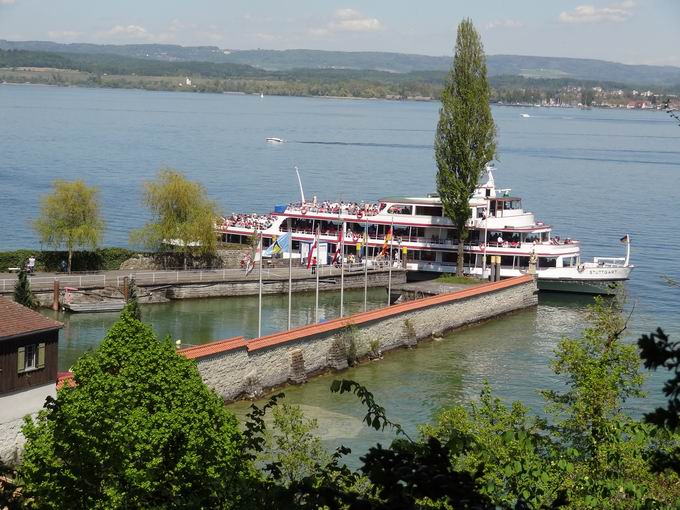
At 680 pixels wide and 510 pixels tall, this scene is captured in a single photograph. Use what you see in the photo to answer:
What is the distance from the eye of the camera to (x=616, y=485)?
53.8 ft

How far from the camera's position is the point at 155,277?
51500mm

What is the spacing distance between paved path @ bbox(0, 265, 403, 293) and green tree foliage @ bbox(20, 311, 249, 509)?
25.2m

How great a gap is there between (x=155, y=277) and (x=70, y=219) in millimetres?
5331

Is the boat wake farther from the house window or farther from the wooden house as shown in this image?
the house window

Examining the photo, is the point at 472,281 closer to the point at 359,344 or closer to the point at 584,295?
the point at 584,295

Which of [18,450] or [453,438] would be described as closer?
[453,438]

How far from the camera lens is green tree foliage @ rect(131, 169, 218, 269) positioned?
182 ft

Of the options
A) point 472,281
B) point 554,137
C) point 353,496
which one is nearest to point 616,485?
point 353,496

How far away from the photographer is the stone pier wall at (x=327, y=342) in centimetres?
3259

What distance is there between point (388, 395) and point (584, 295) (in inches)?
969

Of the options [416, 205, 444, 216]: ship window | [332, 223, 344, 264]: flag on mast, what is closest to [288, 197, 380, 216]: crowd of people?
[332, 223, 344, 264]: flag on mast

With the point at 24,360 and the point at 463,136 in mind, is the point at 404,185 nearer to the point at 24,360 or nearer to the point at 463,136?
the point at 463,136

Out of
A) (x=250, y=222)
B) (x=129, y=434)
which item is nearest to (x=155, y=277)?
(x=250, y=222)

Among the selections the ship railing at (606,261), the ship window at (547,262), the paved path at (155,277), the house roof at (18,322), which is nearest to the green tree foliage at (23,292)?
the paved path at (155,277)
